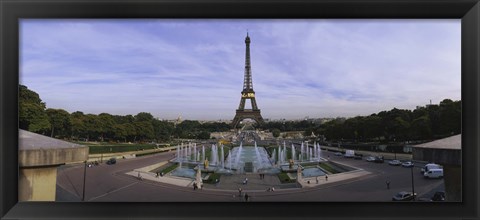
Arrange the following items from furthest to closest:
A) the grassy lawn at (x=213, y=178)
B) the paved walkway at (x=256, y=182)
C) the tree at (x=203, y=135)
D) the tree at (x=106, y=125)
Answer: the tree at (x=203, y=135)
the grassy lawn at (x=213, y=178)
the paved walkway at (x=256, y=182)
the tree at (x=106, y=125)

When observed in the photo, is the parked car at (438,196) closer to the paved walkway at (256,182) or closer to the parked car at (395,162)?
the paved walkway at (256,182)

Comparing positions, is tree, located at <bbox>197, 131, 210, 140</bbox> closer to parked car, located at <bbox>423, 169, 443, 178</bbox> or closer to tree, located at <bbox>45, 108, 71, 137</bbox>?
tree, located at <bbox>45, 108, 71, 137</bbox>

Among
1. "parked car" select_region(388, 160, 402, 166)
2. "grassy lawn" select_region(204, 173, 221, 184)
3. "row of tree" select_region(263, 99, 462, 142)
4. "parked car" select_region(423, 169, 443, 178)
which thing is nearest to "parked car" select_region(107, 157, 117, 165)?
"grassy lawn" select_region(204, 173, 221, 184)

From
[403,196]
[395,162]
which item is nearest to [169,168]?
[403,196]

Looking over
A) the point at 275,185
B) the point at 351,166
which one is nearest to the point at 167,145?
the point at 275,185

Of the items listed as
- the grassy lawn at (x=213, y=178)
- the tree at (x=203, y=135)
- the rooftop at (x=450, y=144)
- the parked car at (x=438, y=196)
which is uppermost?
the rooftop at (x=450, y=144)

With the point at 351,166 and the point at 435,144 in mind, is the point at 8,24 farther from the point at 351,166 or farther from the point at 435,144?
the point at 351,166

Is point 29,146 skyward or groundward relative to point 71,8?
groundward

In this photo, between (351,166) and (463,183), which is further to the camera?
(351,166)

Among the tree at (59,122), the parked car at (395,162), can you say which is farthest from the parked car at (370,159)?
the tree at (59,122)
